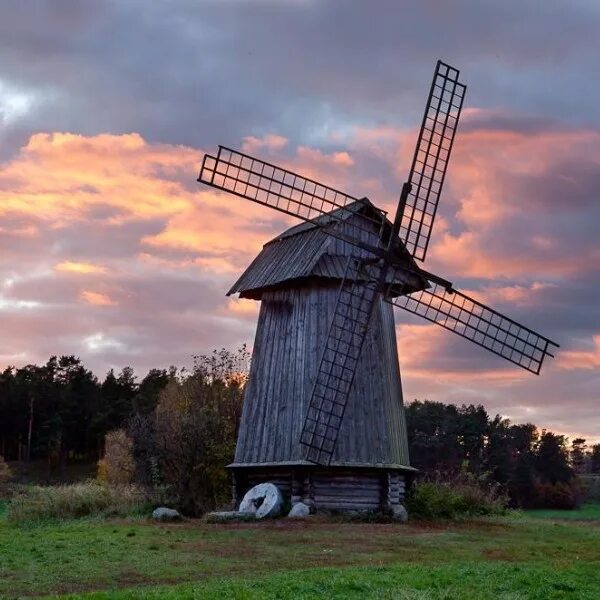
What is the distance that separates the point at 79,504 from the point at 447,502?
38.2ft

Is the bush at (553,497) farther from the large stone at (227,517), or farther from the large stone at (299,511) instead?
the large stone at (227,517)

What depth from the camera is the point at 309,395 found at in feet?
93.8

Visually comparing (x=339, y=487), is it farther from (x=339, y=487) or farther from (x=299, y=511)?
(x=299, y=511)

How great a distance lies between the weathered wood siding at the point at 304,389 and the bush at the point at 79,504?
402 centimetres

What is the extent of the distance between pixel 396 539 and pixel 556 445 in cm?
6044

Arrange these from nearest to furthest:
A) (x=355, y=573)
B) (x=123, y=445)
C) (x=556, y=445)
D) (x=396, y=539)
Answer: (x=355, y=573) < (x=396, y=539) < (x=123, y=445) < (x=556, y=445)

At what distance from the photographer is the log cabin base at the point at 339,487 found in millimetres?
28297

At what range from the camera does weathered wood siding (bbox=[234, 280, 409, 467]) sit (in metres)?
28.8

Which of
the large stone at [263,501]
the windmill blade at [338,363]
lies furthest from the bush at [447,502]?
the large stone at [263,501]

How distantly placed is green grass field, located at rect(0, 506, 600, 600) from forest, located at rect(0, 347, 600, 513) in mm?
5884

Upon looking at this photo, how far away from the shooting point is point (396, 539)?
22.7m

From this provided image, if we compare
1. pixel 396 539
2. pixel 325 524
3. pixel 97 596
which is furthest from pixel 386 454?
pixel 97 596

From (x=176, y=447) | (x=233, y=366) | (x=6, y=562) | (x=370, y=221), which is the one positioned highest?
(x=370, y=221)

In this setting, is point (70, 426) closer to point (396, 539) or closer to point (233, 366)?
point (233, 366)
